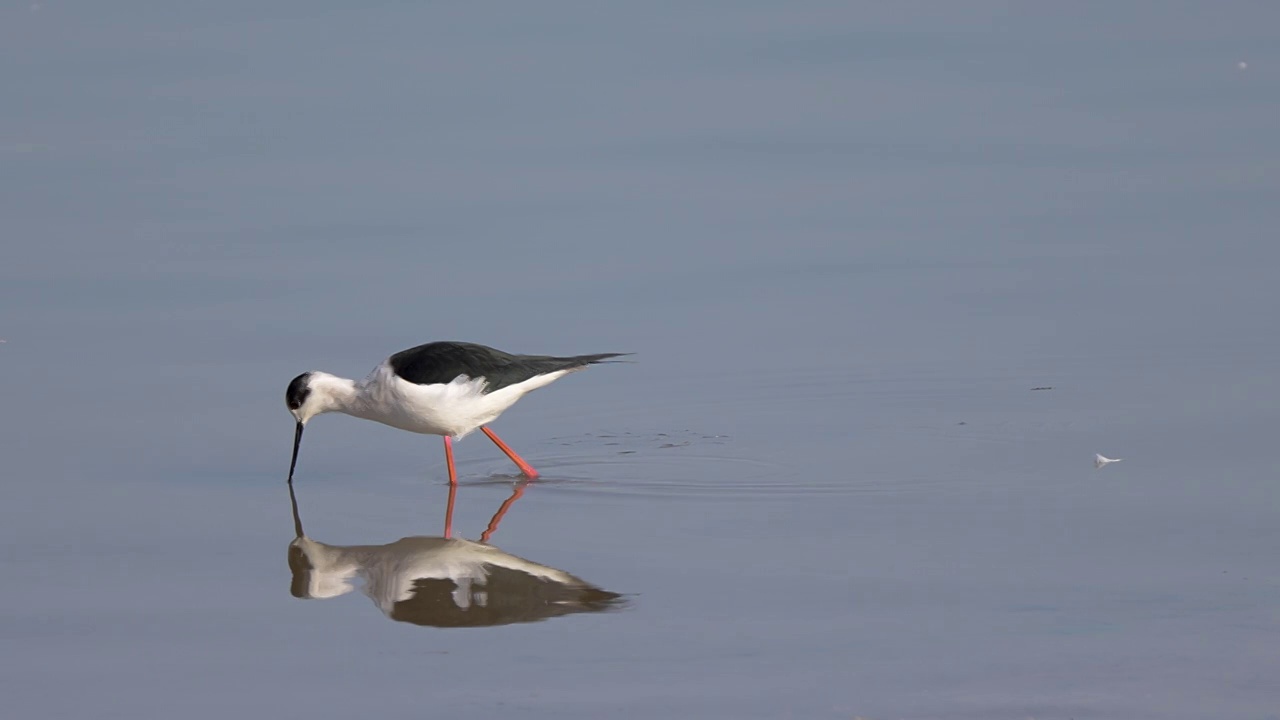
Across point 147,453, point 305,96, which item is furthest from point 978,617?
point 305,96

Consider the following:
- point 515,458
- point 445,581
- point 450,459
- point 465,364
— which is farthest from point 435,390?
point 445,581

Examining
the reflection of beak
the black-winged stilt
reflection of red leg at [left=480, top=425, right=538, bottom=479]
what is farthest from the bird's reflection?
the black-winged stilt

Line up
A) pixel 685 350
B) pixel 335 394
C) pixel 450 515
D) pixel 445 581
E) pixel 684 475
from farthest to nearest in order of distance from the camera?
1. pixel 685 350
2. pixel 335 394
3. pixel 684 475
4. pixel 450 515
5. pixel 445 581

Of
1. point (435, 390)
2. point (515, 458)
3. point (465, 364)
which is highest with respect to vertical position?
point (465, 364)

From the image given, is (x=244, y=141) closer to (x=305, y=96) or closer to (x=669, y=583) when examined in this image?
(x=305, y=96)

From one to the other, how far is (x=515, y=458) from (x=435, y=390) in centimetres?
46

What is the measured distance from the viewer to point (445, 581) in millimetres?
6836


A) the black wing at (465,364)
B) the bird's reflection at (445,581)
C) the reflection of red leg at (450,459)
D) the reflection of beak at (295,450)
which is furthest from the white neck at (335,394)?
the bird's reflection at (445,581)

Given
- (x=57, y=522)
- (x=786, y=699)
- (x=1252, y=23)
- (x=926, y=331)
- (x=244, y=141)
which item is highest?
(x=1252, y=23)

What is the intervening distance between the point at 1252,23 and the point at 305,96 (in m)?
7.95

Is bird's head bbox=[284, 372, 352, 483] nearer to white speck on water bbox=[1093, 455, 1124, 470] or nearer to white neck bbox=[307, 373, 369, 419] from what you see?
white neck bbox=[307, 373, 369, 419]

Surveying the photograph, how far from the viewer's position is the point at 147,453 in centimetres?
859

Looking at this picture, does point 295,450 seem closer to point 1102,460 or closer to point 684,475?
point 684,475

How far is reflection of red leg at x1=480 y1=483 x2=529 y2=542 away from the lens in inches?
295
